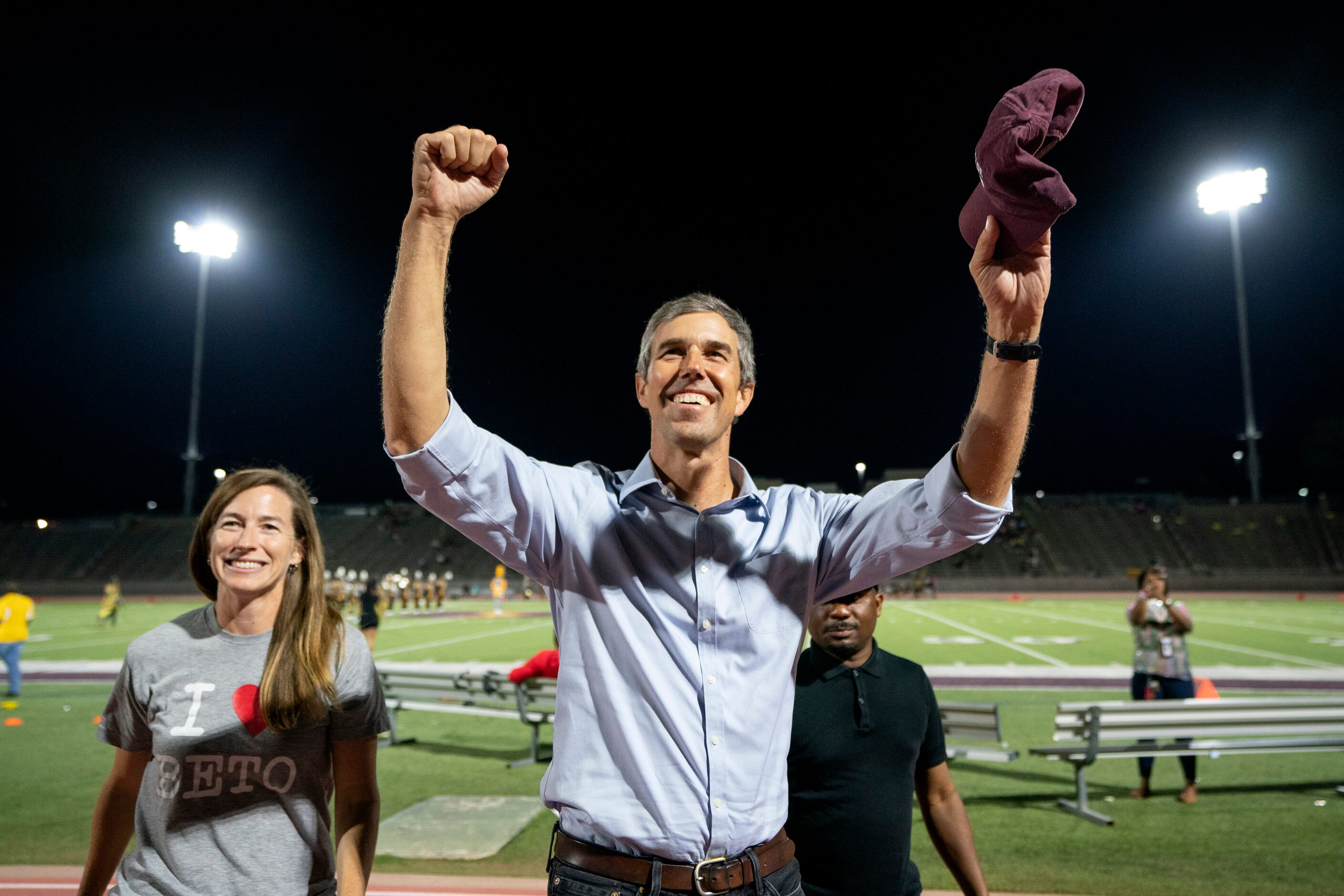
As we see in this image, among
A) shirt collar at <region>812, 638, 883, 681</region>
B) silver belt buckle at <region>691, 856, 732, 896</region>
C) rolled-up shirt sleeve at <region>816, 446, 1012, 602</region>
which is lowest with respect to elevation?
shirt collar at <region>812, 638, 883, 681</region>

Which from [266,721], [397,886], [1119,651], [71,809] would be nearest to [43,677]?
[71,809]

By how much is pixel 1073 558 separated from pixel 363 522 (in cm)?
5254

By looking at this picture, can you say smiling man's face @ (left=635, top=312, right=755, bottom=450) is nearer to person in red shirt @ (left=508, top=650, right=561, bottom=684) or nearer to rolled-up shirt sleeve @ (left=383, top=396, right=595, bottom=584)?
rolled-up shirt sleeve @ (left=383, top=396, right=595, bottom=584)

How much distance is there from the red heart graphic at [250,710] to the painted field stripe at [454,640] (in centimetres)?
1603

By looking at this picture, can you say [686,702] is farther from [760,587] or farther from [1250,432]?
[1250,432]

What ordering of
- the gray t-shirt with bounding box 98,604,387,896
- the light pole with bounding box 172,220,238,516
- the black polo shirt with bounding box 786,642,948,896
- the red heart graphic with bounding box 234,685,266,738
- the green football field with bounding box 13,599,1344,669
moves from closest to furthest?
the gray t-shirt with bounding box 98,604,387,896 → the red heart graphic with bounding box 234,685,266,738 → the black polo shirt with bounding box 786,642,948,896 → the green football field with bounding box 13,599,1344,669 → the light pole with bounding box 172,220,238,516

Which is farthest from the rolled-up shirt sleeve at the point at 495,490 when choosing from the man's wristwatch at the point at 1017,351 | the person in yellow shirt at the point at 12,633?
the person in yellow shirt at the point at 12,633

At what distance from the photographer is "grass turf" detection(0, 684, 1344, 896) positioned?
18.2 feet

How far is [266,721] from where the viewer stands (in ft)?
7.93

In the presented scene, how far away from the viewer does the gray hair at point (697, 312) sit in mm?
2029

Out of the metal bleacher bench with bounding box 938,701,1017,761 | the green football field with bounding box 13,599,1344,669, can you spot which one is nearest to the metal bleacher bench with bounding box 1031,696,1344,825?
the metal bleacher bench with bounding box 938,701,1017,761

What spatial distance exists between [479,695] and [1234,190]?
4908 centimetres

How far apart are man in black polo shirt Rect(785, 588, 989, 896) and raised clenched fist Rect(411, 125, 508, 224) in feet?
7.50

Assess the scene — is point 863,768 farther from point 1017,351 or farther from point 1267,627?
point 1267,627
